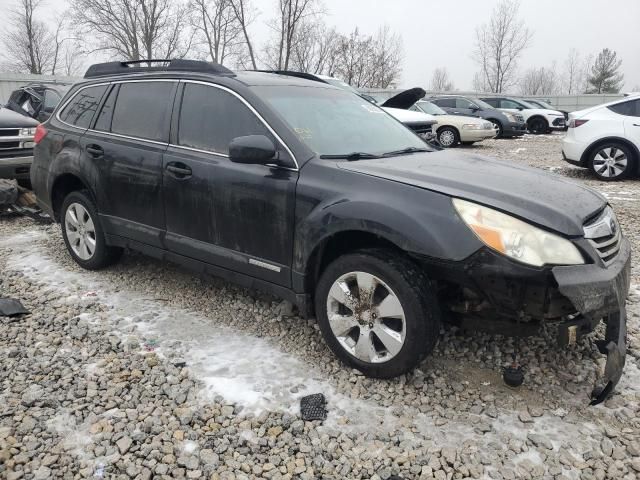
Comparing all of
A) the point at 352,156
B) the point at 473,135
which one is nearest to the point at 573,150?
the point at 473,135

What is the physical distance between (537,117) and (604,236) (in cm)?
2145

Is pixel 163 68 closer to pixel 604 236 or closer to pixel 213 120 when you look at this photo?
pixel 213 120

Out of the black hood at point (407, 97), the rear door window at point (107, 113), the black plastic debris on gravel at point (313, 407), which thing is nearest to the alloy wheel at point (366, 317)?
the black plastic debris on gravel at point (313, 407)

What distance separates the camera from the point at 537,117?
22.0 metres

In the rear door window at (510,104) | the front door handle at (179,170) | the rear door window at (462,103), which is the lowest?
the front door handle at (179,170)

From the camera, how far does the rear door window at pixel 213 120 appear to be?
3342 mm

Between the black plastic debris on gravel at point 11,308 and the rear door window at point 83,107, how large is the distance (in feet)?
5.16

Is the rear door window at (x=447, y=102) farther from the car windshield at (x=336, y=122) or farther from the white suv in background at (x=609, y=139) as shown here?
the car windshield at (x=336, y=122)

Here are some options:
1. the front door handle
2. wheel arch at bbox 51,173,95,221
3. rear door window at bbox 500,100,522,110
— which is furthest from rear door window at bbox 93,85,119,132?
rear door window at bbox 500,100,522,110

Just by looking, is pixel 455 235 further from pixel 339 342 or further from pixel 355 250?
pixel 339 342

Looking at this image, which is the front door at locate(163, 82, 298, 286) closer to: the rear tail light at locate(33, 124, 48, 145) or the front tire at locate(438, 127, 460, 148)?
the rear tail light at locate(33, 124, 48, 145)

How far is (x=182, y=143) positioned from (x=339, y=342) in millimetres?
1816

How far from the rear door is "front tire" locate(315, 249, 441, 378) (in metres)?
1.57

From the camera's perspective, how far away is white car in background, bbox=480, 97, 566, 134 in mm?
21812
